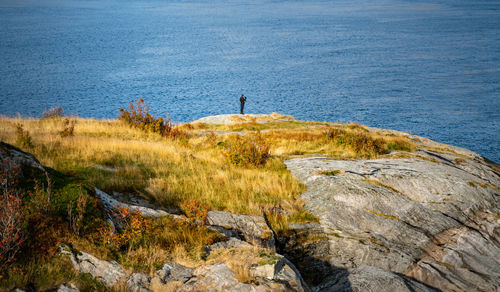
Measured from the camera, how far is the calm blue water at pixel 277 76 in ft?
178

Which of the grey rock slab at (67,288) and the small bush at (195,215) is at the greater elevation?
the grey rock slab at (67,288)

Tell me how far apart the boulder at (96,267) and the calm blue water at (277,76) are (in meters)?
45.0

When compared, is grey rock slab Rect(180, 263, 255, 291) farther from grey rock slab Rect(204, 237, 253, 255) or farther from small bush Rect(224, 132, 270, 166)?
small bush Rect(224, 132, 270, 166)

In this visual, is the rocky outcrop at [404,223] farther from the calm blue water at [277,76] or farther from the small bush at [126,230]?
the calm blue water at [277,76]

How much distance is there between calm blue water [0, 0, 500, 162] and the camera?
54.2 metres

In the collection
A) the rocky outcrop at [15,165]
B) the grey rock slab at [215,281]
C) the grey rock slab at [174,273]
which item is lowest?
the grey rock slab at [174,273]

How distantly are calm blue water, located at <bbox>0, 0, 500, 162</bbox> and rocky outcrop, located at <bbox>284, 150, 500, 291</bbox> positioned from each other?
35.0 meters

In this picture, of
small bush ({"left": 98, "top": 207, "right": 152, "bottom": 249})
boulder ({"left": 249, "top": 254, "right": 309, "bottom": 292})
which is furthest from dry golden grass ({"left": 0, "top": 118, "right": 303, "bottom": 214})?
boulder ({"left": 249, "top": 254, "right": 309, "bottom": 292})

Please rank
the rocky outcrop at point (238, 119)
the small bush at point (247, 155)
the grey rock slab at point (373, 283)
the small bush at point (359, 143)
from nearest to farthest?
the grey rock slab at point (373, 283) → the small bush at point (247, 155) → the small bush at point (359, 143) → the rocky outcrop at point (238, 119)

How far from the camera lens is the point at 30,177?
21.9 ft

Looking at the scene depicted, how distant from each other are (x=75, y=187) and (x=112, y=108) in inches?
2090

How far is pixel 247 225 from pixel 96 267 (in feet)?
12.7

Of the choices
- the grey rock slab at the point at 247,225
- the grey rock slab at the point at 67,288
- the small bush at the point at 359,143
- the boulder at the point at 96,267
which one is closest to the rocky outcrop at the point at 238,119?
the small bush at the point at 359,143

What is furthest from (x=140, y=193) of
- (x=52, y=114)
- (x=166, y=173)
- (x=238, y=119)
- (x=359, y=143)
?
(x=238, y=119)
